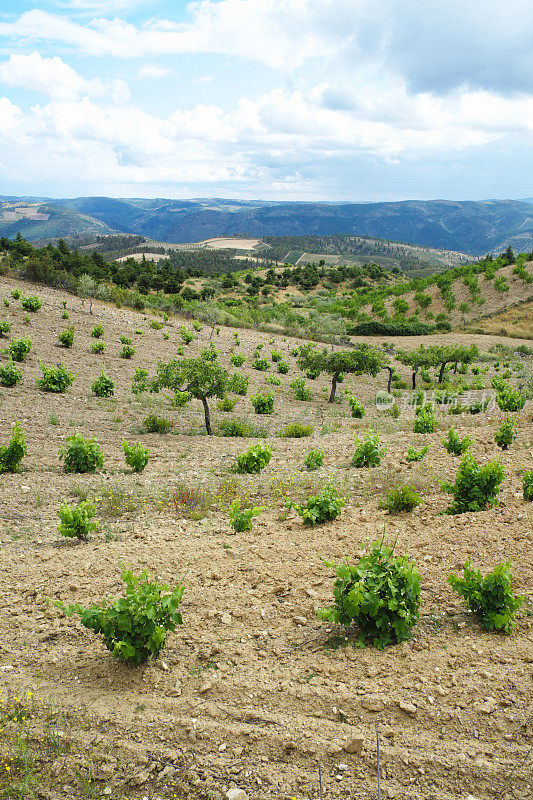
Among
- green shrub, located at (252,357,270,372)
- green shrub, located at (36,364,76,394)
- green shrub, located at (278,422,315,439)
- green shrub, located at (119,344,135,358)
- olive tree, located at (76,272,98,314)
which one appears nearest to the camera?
green shrub, located at (278,422,315,439)

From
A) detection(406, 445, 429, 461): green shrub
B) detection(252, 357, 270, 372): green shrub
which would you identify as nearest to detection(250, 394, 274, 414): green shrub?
detection(252, 357, 270, 372): green shrub

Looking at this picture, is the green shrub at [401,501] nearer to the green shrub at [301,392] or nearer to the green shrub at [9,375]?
the green shrub at [9,375]

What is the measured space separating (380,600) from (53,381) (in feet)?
51.5

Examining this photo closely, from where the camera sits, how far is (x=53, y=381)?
16922mm

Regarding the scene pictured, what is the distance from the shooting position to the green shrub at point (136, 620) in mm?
4297

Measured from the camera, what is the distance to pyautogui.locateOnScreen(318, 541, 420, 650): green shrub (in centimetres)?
448

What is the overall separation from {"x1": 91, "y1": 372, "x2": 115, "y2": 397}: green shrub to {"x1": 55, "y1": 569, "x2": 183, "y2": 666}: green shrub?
1409 cm

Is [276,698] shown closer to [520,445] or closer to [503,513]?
[503,513]

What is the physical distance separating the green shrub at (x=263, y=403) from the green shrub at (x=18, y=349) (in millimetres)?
9954

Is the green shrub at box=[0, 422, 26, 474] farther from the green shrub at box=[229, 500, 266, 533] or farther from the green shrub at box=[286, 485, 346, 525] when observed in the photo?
the green shrub at box=[286, 485, 346, 525]

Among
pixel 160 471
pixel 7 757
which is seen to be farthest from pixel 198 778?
pixel 160 471

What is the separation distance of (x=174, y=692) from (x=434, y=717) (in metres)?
2.33

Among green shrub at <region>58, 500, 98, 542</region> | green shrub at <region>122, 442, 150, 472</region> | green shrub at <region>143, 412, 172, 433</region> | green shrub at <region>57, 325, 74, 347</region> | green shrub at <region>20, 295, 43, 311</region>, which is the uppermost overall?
green shrub at <region>20, 295, 43, 311</region>

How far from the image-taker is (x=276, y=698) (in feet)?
13.4
